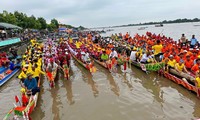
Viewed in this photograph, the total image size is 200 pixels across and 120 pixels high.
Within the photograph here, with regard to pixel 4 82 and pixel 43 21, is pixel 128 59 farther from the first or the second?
pixel 43 21

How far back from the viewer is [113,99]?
10.1m

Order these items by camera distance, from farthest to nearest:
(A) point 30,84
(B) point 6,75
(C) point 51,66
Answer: (B) point 6,75 → (C) point 51,66 → (A) point 30,84

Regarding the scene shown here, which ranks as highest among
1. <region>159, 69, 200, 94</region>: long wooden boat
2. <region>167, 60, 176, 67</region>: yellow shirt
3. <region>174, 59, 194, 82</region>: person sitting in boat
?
<region>167, 60, 176, 67</region>: yellow shirt

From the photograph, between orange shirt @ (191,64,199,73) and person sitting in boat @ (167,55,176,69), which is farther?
person sitting in boat @ (167,55,176,69)

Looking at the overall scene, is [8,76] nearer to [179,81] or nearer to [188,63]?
[179,81]

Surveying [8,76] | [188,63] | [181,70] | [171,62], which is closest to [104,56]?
[171,62]

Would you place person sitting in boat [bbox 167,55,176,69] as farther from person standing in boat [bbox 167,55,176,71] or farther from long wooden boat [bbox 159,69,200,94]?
long wooden boat [bbox 159,69,200,94]

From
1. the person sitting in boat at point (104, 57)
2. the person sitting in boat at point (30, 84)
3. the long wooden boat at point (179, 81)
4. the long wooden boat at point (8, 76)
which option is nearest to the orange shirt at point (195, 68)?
the long wooden boat at point (179, 81)

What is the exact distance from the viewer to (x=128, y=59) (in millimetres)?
16828

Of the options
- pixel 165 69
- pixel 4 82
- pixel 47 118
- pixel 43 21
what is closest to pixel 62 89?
pixel 47 118

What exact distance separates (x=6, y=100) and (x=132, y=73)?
7.73 metres

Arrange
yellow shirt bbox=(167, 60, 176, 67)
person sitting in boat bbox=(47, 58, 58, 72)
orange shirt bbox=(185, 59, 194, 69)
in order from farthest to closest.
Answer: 1. person sitting in boat bbox=(47, 58, 58, 72)
2. yellow shirt bbox=(167, 60, 176, 67)
3. orange shirt bbox=(185, 59, 194, 69)

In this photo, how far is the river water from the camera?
8.43 metres

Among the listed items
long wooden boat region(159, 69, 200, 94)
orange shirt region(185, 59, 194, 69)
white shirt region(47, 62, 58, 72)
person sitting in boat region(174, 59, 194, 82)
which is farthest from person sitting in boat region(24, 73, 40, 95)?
orange shirt region(185, 59, 194, 69)
